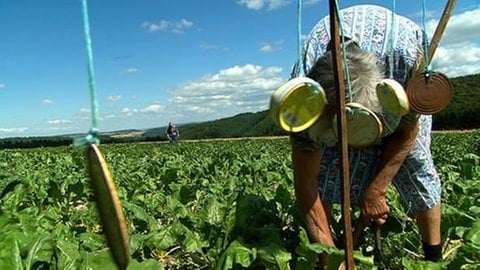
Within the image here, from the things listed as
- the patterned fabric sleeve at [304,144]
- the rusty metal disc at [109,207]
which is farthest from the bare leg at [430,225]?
the rusty metal disc at [109,207]

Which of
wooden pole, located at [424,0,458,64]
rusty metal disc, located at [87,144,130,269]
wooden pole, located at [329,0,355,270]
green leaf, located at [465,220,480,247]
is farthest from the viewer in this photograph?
green leaf, located at [465,220,480,247]

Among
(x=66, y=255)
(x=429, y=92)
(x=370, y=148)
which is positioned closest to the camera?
(x=429, y=92)

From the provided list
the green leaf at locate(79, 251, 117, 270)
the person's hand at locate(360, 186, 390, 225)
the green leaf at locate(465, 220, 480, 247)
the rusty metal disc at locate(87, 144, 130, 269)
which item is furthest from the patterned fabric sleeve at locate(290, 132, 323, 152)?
the rusty metal disc at locate(87, 144, 130, 269)

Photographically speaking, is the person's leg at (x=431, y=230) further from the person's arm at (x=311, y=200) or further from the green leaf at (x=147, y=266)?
the green leaf at (x=147, y=266)

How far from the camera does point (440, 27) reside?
7.80 feet

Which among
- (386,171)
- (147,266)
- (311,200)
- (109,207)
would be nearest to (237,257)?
(311,200)

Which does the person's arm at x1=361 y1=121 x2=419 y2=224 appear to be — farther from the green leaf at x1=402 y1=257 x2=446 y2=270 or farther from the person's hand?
the green leaf at x1=402 y1=257 x2=446 y2=270

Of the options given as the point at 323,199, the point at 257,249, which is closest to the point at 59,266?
the point at 257,249

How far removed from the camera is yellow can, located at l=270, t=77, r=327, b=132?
149 cm

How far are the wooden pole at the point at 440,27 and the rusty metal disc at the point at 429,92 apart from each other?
42 centimetres

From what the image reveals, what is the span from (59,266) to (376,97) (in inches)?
59.5

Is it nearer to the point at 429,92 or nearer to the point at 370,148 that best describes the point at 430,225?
the point at 370,148

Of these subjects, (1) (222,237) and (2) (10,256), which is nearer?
(2) (10,256)

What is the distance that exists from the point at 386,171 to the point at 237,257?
31.0 inches
